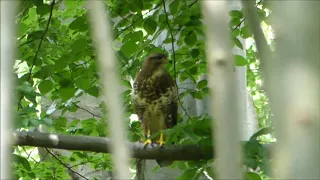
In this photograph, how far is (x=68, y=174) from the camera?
161 inches

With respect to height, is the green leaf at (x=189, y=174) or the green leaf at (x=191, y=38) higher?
the green leaf at (x=191, y=38)

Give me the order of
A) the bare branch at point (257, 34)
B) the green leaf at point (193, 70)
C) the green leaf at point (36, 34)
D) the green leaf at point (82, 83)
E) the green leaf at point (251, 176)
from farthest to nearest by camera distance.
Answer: the green leaf at point (193, 70)
the green leaf at point (82, 83)
the green leaf at point (36, 34)
the green leaf at point (251, 176)
the bare branch at point (257, 34)

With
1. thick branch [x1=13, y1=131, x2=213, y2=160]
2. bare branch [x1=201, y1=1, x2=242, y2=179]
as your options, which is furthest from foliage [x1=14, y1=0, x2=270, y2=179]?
bare branch [x1=201, y1=1, x2=242, y2=179]

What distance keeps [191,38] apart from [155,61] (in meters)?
0.34

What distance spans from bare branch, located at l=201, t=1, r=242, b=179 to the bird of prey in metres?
2.49

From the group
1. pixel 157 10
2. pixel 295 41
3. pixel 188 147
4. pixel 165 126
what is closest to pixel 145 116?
pixel 165 126

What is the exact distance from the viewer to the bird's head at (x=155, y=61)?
11.6 feet

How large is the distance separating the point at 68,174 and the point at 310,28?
10.3 ft

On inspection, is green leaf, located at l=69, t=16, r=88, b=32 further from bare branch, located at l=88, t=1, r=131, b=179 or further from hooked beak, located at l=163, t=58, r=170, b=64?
bare branch, located at l=88, t=1, r=131, b=179

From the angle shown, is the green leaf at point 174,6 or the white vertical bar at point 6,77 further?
the green leaf at point 174,6

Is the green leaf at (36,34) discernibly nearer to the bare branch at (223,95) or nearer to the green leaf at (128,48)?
the green leaf at (128,48)

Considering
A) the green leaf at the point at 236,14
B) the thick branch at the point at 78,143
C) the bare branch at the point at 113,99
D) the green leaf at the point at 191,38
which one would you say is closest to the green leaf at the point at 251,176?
the thick branch at the point at 78,143

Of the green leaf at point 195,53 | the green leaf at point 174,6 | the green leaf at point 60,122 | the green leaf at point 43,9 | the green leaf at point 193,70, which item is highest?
the green leaf at point 174,6

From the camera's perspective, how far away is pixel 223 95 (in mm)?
1033
